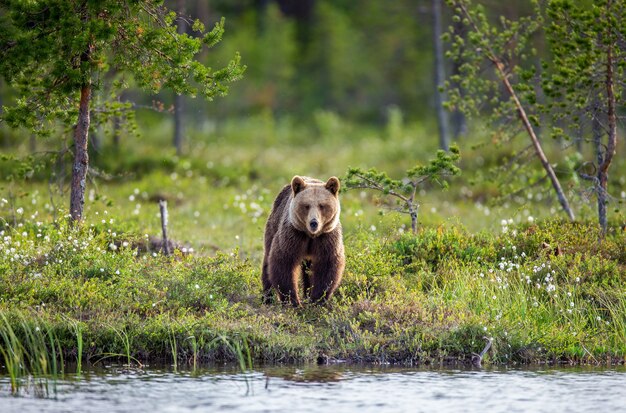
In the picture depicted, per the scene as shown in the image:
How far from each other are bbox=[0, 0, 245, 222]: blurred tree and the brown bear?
1.60m

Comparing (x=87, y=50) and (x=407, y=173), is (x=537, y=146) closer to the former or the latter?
(x=407, y=173)

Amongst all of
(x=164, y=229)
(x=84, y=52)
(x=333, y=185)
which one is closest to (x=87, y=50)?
(x=84, y=52)

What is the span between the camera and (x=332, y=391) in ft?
25.3

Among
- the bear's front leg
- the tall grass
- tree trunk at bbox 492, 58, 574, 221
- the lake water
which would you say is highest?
tree trunk at bbox 492, 58, 574, 221

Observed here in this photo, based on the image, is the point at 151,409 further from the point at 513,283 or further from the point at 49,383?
the point at 513,283

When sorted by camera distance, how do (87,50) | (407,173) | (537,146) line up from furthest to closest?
(537,146) → (407,173) → (87,50)

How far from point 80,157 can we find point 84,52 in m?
1.25

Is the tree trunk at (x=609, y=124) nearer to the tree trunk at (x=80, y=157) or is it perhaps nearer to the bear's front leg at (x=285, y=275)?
the bear's front leg at (x=285, y=275)

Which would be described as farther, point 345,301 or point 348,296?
point 348,296

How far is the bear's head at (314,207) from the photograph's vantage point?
944 cm

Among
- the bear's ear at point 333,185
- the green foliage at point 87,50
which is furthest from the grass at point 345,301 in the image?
the green foliage at point 87,50

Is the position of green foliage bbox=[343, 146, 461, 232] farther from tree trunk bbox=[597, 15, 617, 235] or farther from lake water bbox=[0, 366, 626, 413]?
lake water bbox=[0, 366, 626, 413]

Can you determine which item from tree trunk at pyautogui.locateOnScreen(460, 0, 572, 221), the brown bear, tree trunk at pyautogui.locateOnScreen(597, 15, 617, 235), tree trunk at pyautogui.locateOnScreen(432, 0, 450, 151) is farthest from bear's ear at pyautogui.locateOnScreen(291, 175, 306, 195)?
tree trunk at pyautogui.locateOnScreen(432, 0, 450, 151)

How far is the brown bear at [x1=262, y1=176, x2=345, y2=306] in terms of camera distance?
31.6ft
